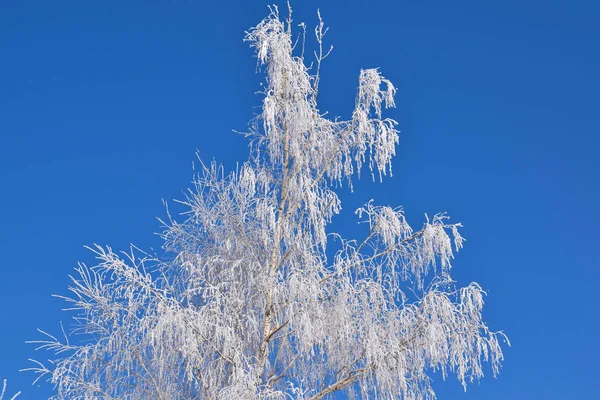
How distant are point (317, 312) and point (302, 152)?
2.03m

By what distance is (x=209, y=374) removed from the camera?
7543 mm

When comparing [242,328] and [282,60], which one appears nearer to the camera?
[242,328]

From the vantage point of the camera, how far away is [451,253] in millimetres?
8047

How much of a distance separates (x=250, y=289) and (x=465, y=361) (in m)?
2.29

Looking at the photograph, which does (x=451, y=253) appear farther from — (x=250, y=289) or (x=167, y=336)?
(x=167, y=336)

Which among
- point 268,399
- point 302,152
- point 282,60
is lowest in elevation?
point 268,399

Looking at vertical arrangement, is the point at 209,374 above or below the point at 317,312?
below

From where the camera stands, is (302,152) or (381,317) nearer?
(381,317)

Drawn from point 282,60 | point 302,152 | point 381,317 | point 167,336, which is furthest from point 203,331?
point 282,60

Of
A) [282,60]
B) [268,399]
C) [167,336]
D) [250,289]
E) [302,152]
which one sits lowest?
[268,399]

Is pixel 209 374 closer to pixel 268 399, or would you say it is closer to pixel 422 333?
pixel 268 399

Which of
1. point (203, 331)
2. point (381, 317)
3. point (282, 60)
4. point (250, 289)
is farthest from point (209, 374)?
point (282, 60)

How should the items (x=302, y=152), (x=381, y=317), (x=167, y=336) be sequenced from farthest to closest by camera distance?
(x=302, y=152) → (x=381, y=317) → (x=167, y=336)

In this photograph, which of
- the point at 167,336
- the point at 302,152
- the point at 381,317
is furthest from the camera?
→ the point at 302,152
